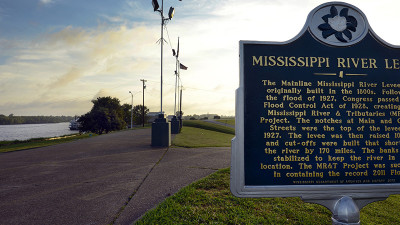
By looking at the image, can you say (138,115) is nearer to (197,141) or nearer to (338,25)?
(197,141)

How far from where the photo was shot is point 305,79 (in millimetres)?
2783

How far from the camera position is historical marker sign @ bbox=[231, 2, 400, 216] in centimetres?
262

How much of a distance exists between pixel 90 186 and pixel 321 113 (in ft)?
16.0

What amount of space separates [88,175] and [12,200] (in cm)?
182

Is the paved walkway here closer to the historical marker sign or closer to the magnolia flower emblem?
the historical marker sign

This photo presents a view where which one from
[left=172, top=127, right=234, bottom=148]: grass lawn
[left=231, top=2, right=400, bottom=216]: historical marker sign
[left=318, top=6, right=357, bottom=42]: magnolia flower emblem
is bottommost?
[left=172, top=127, right=234, bottom=148]: grass lawn

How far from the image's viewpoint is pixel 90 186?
502 cm

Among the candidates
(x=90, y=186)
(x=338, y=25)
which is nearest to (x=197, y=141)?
(x=90, y=186)

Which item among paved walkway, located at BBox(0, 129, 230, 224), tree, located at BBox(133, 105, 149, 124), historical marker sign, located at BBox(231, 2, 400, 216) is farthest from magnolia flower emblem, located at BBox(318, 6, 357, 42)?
tree, located at BBox(133, 105, 149, 124)

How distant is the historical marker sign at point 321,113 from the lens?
262 centimetres

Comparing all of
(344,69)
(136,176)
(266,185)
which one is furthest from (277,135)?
(136,176)

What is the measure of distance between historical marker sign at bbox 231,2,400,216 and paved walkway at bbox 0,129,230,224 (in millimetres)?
2255

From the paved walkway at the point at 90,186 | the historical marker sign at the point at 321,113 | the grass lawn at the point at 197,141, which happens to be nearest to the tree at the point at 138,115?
the grass lawn at the point at 197,141

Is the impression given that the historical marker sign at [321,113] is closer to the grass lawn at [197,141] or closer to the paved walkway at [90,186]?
the paved walkway at [90,186]
